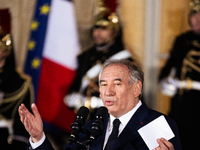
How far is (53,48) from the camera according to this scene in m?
4.11

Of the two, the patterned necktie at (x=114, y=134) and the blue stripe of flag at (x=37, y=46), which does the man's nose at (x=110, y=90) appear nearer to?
the patterned necktie at (x=114, y=134)

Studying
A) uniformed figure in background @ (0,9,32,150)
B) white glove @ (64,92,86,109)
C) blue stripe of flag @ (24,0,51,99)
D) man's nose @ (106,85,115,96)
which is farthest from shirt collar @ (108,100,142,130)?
blue stripe of flag @ (24,0,51,99)

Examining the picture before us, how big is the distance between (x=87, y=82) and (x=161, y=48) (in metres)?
1.09

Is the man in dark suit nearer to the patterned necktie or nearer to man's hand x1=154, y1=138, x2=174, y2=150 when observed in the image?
the patterned necktie

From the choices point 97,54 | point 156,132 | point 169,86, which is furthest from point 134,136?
point 97,54

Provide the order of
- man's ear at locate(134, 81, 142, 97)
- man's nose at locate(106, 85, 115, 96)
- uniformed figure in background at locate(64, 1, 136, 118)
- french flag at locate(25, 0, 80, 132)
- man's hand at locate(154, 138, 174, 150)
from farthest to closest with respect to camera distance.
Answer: french flag at locate(25, 0, 80, 132) → uniformed figure in background at locate(64, 1, 136, 118) → man's ear at locate(134, 81, 142, 97) → man's nose at locate(106, 85, 115, 96) → man's hand at locate(154, 138, 174, 150)

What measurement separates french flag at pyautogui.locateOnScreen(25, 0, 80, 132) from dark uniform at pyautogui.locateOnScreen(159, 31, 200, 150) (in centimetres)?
132

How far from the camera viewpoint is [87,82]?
12.3 ft

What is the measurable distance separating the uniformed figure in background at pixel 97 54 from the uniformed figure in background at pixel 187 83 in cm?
57

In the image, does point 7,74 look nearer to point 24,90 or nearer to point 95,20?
point 24,90

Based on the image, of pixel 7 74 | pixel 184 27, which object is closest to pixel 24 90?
pixel 7 74

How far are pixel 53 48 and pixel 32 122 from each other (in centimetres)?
245

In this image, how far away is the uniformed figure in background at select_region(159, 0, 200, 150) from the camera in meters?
3.41

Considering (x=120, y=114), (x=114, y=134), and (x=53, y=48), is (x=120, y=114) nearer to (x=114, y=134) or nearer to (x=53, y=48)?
(x=114, y=134)
